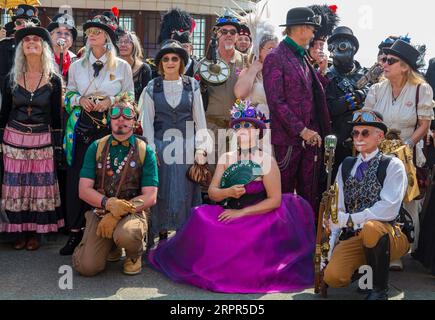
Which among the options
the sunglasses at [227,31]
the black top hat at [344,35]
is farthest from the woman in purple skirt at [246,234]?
the black top hat at [344,35]

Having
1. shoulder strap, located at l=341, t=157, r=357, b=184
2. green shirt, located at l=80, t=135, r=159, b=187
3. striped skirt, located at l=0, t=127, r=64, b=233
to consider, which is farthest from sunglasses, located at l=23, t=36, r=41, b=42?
shoulder strap, located at l=341, t=157, r=357, b=184

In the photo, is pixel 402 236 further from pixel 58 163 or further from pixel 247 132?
pixel 58 163

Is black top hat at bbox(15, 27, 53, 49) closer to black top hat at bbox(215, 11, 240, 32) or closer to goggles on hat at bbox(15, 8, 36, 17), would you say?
goggles on hat at bbox(15, 8, 36, 17)

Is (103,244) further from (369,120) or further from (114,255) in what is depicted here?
(369,120)

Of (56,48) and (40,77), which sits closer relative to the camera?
(40,77)

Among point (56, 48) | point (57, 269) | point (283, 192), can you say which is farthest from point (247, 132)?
point (56, 48)

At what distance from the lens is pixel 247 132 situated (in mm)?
4676

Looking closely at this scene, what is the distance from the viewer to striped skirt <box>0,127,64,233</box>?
5.13m

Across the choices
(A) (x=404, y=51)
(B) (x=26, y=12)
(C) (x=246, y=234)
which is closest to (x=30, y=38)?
(B) (x=26, y=12)

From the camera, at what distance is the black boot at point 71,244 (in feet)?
16.6

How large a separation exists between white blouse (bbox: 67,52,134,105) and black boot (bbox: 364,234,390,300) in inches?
98.6

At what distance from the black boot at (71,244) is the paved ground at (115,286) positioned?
83 mm
